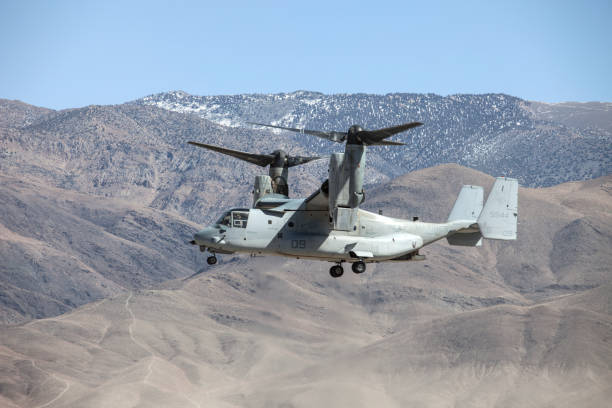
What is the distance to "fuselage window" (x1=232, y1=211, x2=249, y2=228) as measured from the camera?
47062 mm

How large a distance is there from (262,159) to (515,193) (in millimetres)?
16149

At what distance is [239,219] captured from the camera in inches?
1858

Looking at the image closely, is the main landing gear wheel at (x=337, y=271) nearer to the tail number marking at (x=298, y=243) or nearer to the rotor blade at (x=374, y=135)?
the tail number marking at (x=298, y=243)

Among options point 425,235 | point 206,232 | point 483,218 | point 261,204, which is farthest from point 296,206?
point 483,218

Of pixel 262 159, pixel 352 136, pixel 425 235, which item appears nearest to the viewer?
pixel 352 136

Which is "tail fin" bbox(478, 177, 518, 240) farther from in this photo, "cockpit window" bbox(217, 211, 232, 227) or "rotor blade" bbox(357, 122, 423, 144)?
"cockpit window" bbox(217, 211, 232, 227)

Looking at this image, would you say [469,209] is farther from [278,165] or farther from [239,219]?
[239,219]

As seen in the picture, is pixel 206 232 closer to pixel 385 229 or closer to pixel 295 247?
pixel 295 247

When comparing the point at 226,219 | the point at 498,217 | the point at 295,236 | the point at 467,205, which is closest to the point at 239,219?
the point at 226,219

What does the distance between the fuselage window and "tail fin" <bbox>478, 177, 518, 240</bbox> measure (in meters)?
15.6

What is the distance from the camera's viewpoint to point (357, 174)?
144 ft

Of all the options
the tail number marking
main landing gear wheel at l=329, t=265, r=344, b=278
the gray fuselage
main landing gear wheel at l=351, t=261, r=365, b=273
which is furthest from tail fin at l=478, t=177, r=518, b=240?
the tail number marking

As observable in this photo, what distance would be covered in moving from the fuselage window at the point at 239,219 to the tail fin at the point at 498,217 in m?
15.6

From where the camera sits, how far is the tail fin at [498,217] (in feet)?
176
